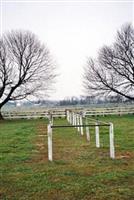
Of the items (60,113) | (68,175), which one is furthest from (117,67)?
(68,175)

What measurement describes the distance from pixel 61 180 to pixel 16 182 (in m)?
0.95

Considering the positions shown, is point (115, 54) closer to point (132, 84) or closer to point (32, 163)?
point (132, 84)

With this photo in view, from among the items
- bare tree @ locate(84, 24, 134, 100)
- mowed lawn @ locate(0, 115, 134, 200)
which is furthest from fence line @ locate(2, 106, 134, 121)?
mowed lawn @ locate(0, 115, 134, 200)

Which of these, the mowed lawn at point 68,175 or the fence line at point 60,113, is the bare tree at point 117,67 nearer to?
the fence line at point 60,113

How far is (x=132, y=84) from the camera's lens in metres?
46.7

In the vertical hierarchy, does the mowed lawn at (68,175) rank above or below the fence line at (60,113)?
below

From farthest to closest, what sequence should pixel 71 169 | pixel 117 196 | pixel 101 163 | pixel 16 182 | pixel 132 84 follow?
1. pixel 132 84
2. pixel 101 163
3. pixel 71 169
4. pixel 16 182
5. pixel 117 196

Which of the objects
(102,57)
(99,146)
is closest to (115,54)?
(102,57)

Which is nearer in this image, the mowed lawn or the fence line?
the mowed lawn

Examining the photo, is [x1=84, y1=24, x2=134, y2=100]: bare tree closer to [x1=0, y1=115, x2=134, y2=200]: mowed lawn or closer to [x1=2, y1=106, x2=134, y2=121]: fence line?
[x1=2, y1=106, x2=134, y2=121]: fence line

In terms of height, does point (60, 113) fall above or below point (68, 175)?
above

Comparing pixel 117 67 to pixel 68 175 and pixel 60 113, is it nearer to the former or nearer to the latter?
pixel 60 113

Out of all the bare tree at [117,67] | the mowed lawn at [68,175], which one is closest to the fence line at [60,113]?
the bare tree at [117,67]

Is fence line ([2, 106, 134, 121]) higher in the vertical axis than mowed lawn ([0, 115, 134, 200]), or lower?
higher
